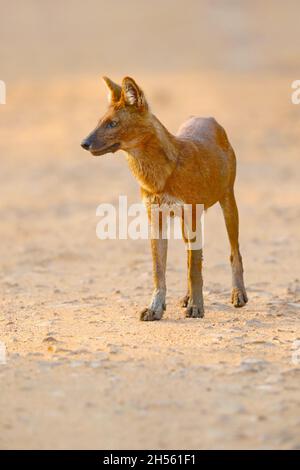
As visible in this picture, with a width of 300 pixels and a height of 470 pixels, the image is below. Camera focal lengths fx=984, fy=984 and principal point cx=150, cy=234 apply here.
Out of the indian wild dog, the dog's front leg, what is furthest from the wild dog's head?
the dog's front leg

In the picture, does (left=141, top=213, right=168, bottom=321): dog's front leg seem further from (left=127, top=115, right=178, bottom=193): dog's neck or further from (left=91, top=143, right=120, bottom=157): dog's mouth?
(left=91, top=143, right=120, bottom=157): dog's mouth

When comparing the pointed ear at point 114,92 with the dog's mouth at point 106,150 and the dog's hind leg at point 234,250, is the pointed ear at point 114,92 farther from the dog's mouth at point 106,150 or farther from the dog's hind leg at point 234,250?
A: the dog's hind leg at point 234,250

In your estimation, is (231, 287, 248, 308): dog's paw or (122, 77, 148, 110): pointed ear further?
(231, 287, 248, 308): dog's paw

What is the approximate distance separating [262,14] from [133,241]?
2570cm

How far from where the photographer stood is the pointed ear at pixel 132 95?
7094 millimetres

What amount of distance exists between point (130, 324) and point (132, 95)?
1.70m

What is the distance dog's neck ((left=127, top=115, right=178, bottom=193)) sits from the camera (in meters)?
7.29

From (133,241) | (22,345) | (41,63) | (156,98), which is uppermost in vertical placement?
(41,63)

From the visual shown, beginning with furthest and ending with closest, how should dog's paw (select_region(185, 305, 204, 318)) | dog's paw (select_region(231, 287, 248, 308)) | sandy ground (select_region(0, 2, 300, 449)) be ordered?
dog's paw (select_region(231, 287, 248, 308)) → dog's paw (select_region(185, 305, 204, 318)) → sandy ground (select_region(0, 2, 300, 449))

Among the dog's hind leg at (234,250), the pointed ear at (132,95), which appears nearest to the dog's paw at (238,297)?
the dog's hind leg at (234,250)

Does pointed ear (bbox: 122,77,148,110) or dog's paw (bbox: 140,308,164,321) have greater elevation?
pointed ear (bbox: 122,77,148,110)

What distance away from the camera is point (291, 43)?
31406 millimetres
